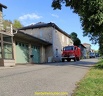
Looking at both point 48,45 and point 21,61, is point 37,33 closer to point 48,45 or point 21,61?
point 48,45

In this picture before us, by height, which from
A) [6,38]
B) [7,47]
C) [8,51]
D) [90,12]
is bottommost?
[8,51]

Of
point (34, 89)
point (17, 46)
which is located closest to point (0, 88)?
point (34, 89)

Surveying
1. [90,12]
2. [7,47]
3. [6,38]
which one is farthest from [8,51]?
[90,12]

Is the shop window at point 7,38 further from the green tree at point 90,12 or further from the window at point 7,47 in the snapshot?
the green tree at point 90,12

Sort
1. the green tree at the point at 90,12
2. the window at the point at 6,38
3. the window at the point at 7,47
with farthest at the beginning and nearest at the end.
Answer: the window at the point at 6,38 → the window at the point at 7,47 → the green tree at the point at 90,12

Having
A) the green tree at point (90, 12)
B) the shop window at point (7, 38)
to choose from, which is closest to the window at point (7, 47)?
the shop window at point (7, 38)

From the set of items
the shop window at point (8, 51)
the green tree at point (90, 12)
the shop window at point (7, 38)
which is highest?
the green tree at point (90, 12)

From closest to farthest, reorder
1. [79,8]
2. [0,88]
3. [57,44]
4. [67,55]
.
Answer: [0,88] < [79,8] < [67,55] < [57,44]

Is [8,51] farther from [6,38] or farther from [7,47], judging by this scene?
[6,38]

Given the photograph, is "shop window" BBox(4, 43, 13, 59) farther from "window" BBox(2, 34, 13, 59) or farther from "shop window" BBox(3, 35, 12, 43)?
"shop window" BBox(3, 35, 12, 43)

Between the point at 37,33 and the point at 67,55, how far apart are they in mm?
7382

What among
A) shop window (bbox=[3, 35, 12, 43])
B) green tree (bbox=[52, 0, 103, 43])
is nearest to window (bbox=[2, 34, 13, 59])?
shop window (bbox=[3, 35, 12, 43])

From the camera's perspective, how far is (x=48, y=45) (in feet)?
139

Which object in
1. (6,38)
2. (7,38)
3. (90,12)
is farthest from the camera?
(7,38)
